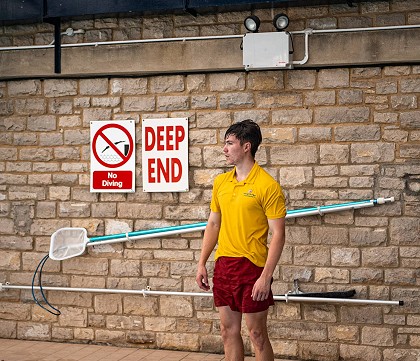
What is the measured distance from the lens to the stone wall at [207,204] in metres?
8.36

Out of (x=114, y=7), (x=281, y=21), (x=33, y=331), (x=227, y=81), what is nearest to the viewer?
(x=281, y=21)

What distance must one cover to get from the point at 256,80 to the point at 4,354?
3581 mm

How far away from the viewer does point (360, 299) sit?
8.44 m

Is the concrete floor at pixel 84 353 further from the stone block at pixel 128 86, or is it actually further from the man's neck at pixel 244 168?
the stone block at pixel 128 86

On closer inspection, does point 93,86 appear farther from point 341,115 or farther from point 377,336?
point 377,336

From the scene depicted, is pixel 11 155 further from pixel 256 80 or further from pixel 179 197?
pixel 256 80

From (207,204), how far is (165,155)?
0.65 meters

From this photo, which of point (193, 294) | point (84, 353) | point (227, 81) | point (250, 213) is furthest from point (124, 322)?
point (250, 213)

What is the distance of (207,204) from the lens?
900cm

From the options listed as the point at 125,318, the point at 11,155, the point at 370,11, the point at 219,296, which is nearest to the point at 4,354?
the point at 125,318

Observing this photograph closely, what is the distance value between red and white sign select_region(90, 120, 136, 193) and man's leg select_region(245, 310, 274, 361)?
2.91m

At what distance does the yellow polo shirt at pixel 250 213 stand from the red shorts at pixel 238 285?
2.1 inches

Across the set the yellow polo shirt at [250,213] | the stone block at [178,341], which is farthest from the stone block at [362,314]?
the yellow polo shirt at [250,213]

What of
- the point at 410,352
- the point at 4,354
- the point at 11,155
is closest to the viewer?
the point at 410,352
